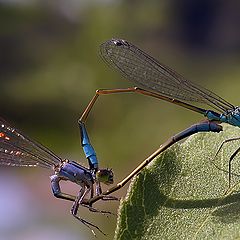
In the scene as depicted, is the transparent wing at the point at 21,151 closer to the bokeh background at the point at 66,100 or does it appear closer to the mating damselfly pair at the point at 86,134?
the mating damselfly pair at the point at 86,134

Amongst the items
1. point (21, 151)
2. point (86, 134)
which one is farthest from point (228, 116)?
point (21, 151)

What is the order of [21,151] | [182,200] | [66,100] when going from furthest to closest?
[66,100], [21,151], [182,200]

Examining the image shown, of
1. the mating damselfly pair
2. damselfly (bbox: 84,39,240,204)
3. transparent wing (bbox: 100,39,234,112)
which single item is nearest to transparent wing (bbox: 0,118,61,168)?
the mating damselfly pair

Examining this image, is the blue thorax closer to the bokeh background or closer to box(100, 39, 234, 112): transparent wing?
box(100, 39, 234, 112): transparent wing

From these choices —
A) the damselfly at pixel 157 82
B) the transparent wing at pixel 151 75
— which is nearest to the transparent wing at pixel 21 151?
the damselfly at pixel 157 82

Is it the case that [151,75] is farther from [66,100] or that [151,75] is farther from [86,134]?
[66,100]

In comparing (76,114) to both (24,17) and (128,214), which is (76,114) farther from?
(128,214)
